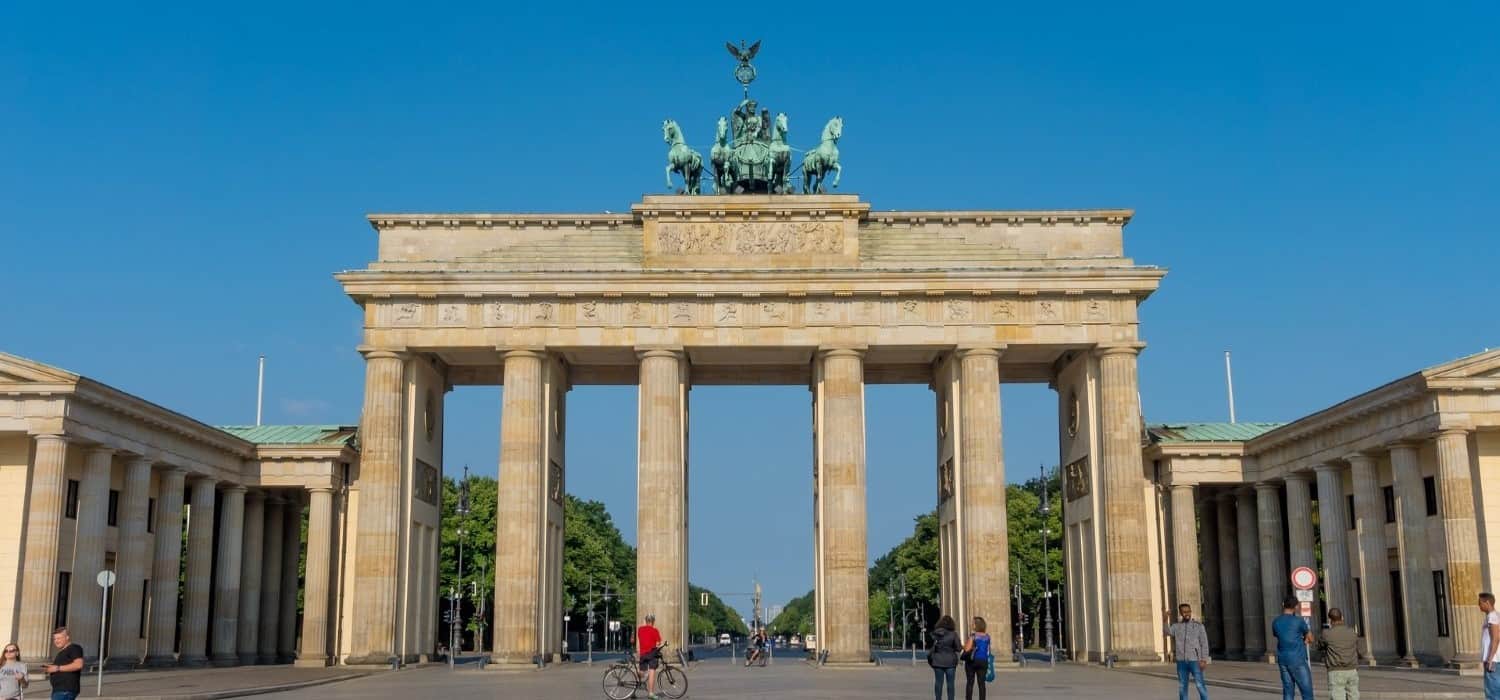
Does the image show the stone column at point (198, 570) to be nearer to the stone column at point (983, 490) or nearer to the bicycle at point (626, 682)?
the stone column at point (983, 490)

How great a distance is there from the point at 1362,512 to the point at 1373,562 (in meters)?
1.63

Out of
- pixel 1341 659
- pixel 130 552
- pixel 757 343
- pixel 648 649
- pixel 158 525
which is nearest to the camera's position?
pixel 1341 659

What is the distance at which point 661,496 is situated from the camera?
50.3 m

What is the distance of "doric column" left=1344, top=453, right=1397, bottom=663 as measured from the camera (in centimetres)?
4459

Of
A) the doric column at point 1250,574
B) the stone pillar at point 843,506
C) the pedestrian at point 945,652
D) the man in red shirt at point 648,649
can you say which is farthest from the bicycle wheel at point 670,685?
the doric column at point 1250,574

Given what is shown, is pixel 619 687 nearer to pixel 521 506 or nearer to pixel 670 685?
pixel 670 685

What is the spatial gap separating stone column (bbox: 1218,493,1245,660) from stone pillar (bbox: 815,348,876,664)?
44.5ft

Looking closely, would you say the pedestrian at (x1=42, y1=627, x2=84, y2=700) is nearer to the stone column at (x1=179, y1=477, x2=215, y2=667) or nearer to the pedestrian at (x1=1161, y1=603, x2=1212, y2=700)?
the pedestrian at (x1=1161, y1=603, x2=1212, y2=700)

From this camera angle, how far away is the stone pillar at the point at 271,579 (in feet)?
188

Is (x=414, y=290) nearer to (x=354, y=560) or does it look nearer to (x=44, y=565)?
(x=354, y=560)

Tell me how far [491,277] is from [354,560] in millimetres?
12050

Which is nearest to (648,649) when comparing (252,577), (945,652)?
(945,652)

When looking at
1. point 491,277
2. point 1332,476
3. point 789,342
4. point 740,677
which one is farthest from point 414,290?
point 1332,476

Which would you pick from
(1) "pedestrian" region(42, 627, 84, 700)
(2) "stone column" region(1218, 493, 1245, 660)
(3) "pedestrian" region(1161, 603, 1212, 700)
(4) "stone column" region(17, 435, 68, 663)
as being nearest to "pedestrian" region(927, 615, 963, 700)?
(3) "pedestrian" region(1161, 603, 1212, 700)
